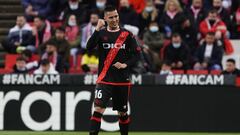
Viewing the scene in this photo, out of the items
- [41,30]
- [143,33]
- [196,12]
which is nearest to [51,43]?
[41,30]

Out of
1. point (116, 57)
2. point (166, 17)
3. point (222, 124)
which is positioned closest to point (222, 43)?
point (166, 17)

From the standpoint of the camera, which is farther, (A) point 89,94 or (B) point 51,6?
(B) point 51,6

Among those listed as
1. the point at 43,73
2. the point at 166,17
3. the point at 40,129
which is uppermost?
the point at 166,17

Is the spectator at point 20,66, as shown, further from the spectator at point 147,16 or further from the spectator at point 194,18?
the spectator at point 194,18

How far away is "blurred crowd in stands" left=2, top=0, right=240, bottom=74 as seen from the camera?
1941cm

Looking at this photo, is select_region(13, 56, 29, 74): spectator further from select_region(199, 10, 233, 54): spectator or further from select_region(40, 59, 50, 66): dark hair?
select_region(199, 10, 233, 54): spectator

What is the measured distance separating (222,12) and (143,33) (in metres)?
2.09

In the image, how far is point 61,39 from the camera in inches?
791

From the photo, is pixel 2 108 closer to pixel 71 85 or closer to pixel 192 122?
pixel 71 85

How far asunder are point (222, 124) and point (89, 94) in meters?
2.83

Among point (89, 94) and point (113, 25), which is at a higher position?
point (113, 25)

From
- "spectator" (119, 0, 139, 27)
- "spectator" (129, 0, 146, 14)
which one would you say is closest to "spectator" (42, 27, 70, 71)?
"spectator" (119, 0, 139, 27)

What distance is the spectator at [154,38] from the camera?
20.5 metres

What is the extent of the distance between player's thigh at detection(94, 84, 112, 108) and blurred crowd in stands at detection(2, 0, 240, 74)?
5.42 metres
